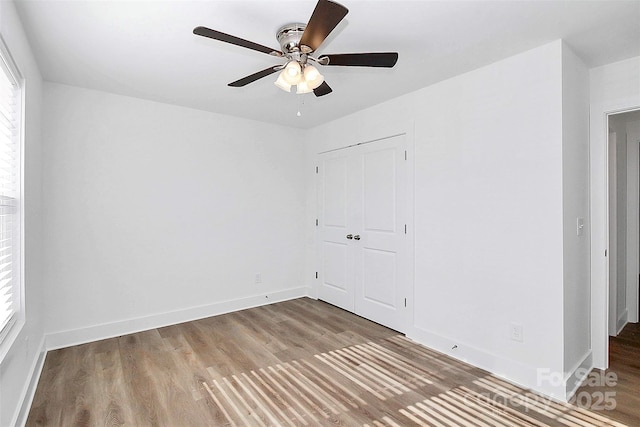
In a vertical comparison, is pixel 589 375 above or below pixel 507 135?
below

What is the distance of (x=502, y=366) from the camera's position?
2521mm

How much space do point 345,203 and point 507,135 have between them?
2.03 meters

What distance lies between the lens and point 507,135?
2.51 metres

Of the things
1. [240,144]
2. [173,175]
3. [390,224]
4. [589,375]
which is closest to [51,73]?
[173,175]

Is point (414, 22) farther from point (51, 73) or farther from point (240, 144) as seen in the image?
point (51, 73)

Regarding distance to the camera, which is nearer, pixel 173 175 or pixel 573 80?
pixel 573 80

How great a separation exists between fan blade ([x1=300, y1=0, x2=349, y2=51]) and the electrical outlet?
2426 mm

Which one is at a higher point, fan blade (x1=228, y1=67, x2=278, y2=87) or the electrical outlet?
fan blade (x1=228, y1=67, x2=278, y2=87)

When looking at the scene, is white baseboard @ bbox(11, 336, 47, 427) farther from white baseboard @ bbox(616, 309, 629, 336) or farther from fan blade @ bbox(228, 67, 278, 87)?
white baseboard @ bbox(616, 309, 629, 336)

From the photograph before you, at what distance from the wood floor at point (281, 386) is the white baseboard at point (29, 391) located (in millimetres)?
48

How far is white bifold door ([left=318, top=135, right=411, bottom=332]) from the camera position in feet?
11.2

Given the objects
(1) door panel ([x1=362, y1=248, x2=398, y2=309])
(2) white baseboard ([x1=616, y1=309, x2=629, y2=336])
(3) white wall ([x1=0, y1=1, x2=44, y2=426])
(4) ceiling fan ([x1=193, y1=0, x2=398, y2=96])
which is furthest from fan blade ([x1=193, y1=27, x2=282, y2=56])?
(2) white baseboard ([x1=616, y1=309, x2=629, y2=336])

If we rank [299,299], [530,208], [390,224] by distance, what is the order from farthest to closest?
1. [299,299]
2. [390,224]
3. [530,208]

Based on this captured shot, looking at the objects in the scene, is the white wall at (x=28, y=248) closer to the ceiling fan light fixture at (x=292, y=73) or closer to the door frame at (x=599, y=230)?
the ceiling fan light fixture at (x=292, y=73)
